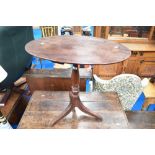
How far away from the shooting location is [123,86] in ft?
5.36

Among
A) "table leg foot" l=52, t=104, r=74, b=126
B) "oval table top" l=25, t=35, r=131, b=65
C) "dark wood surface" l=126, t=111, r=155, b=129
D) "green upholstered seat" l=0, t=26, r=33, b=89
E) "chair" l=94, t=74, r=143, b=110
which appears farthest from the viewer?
"dark wood surface" l=126, t=111, r=155, b=129

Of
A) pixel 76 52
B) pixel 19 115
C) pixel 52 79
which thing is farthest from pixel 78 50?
pixel 19 115

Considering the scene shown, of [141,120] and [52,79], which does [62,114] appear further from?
[141,120]

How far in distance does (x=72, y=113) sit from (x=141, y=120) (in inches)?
35.8

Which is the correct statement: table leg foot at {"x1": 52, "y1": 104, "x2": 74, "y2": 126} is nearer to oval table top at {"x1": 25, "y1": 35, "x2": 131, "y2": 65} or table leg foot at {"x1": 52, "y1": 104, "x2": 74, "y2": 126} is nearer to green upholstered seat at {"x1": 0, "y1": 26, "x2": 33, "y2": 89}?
oval table top at {"x1": 25, "y1": 35, "x2": 131, "y2": 65}

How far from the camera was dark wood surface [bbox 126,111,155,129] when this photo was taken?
168 cm

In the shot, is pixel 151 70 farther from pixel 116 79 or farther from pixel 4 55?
pixel 4 55

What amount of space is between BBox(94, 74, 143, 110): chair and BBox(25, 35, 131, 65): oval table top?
0.53 metres

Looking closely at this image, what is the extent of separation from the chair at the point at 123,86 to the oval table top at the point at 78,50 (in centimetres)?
53

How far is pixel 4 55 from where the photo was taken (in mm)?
1465

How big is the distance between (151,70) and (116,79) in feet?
5.26

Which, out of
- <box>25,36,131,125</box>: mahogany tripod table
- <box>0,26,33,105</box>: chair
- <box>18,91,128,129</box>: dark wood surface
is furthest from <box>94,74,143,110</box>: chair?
<box>0,26,33,105</box>: chair

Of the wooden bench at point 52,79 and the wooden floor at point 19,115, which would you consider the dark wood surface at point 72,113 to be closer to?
the wooden bench at point 52,79
